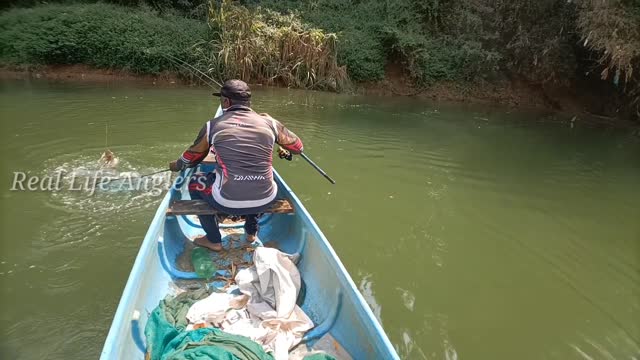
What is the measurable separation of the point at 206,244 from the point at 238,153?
3.10 ft

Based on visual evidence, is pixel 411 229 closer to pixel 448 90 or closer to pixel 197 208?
pixel 197 208

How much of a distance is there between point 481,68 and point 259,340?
14.3 meters

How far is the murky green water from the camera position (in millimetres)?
3818

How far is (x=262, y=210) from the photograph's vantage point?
12.8ft

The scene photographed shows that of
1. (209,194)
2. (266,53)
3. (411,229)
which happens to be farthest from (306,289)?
(266,53)

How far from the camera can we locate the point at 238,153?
3.61 m

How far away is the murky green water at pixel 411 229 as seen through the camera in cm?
382

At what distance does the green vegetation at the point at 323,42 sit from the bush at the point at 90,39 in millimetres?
28

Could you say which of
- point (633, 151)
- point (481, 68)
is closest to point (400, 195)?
point (633, 151)

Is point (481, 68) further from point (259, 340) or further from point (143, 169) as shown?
point (259, 340)

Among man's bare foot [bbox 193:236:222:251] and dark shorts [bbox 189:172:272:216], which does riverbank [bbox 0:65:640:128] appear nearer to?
dark shorts [bbox 189:172:272:216]

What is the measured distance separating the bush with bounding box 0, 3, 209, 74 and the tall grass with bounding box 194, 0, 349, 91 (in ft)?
2.90

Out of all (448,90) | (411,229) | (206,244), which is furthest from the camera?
(448,90)

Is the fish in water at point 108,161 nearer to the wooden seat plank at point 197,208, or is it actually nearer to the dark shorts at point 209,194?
the dark shorts at point 209,194
